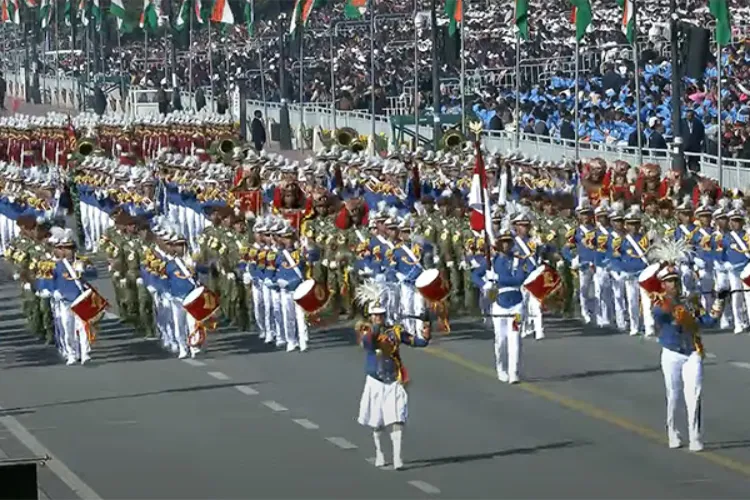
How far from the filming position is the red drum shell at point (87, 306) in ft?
104

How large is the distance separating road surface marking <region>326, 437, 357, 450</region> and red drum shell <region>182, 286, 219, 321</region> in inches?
283

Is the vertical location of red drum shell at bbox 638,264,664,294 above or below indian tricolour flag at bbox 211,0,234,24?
below

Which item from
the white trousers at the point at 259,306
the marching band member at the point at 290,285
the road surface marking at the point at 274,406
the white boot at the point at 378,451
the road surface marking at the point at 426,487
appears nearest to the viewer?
the road surface marking at the point at 426,487

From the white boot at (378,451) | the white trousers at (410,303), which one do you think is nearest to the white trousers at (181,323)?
the white trousers at (410,303)

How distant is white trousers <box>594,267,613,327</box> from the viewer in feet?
112

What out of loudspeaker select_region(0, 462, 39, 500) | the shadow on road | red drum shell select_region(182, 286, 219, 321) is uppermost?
loudspeaker select_region(0, 462, 39, 500)

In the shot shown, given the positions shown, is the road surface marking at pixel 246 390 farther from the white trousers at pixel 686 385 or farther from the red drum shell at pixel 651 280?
the white trousers at pixel 686 385

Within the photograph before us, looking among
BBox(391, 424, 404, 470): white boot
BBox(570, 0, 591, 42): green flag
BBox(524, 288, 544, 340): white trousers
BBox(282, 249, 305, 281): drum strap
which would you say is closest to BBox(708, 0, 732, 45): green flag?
BBox(570, 0, 591, 42): green flag

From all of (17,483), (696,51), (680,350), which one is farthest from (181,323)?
(696,51)

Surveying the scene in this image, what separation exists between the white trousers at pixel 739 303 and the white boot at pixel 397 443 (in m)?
10.7

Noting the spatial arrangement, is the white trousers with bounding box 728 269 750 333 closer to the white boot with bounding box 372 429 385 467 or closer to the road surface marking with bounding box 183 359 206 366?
the road surface marking with bounding box 183 359 206 366

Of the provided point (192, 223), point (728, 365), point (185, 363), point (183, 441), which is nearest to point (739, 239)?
point (728, 365)

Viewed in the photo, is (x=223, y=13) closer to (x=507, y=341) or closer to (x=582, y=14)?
(x=582, y=14)

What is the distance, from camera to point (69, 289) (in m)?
31.9
